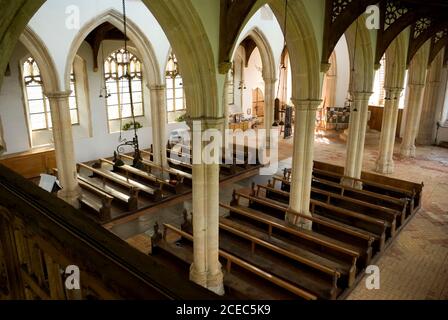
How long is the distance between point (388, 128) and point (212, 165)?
8771 millimetres

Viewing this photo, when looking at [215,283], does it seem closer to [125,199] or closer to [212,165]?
[212,165]

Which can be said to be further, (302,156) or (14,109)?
(14,109)

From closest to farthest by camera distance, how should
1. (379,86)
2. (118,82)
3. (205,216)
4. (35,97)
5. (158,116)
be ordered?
(205,216) < (158,116) < (35,97) < (118,82) < (379,86)

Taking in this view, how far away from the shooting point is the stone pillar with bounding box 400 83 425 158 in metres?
14.5

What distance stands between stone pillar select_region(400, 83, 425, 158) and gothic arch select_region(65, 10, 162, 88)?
9.80 metres

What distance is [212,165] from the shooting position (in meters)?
6.24

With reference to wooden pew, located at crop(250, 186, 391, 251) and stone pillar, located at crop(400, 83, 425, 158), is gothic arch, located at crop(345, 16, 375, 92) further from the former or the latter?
stone pillar, located at crop(400, 83, 425, 158)

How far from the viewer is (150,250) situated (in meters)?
8.04

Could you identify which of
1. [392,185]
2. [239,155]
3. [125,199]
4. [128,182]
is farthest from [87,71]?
[392,185]

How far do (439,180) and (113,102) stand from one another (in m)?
13.1

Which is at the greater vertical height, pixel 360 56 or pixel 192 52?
pixel 360 56

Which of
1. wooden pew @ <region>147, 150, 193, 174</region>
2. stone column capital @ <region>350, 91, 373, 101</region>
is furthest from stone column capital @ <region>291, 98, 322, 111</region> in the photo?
wooden pew @ <region>147, 150, 193, 174</region>

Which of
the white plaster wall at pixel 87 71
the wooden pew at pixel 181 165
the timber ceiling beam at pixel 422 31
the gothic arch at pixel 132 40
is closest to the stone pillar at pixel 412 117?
the timber ceiling beam at pixel 422 31

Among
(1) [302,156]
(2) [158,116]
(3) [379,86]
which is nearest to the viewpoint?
(1) [302,156]
